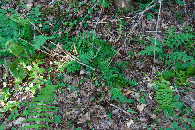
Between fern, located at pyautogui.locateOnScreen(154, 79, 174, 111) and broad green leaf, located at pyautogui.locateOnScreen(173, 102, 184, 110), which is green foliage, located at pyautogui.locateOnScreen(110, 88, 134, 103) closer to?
fern, located at pyautogui.locateOnScreen(154, 79, 174, 111)

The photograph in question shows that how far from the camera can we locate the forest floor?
9.70 ft

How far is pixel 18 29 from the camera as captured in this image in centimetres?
359

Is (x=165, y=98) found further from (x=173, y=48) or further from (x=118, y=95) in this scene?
(x=173, y=48)

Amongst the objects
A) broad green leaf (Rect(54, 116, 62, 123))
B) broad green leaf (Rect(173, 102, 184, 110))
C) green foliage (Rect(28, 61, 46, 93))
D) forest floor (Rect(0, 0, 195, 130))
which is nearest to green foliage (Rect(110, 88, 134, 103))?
forest floor (Rect(0, 0, 195, 130))

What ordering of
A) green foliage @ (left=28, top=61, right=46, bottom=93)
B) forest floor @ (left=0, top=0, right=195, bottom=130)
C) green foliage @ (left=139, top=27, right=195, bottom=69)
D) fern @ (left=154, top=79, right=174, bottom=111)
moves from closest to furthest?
fern @ (left=154, top=79, right=174, bottom=111) < forest floor @ (left=0, top=0, right=195, bottom=130) < green foliage @ (left=28, top=61, right=46, bottom=93) < green foliage @ (left=139, top=27, right=195, bottom=69)

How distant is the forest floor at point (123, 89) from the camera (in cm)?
296

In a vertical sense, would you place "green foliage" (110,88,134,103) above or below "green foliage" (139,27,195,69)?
below

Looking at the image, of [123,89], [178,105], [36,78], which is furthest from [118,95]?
[36,78]

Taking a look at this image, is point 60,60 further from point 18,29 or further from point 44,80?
point 18,29

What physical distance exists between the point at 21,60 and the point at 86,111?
2.12m

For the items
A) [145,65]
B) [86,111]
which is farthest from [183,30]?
[86,111]

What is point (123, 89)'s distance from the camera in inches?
128

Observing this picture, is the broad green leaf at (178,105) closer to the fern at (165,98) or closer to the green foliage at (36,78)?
the fern at (165,98)

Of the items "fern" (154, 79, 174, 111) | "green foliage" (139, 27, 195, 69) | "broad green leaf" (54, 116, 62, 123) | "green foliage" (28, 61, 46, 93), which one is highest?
"green foliage" (139, 27, 195, 69)
